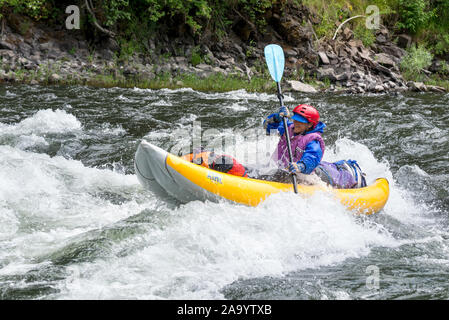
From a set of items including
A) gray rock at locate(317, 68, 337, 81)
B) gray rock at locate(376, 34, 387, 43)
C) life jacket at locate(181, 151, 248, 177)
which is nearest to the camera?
life jacket at locate(181, 151, 248, 177)

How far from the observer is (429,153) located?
702cm

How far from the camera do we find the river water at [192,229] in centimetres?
311

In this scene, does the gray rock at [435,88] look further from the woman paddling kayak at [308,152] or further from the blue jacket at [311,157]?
the blue jacket at [311,157]

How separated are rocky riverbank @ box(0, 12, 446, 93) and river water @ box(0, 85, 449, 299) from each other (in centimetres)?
396

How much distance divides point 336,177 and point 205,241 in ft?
6.04

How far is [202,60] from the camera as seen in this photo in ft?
44.0

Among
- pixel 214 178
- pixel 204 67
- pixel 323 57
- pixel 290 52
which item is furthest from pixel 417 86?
pixel 214 178

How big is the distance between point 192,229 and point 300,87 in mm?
→ 9180

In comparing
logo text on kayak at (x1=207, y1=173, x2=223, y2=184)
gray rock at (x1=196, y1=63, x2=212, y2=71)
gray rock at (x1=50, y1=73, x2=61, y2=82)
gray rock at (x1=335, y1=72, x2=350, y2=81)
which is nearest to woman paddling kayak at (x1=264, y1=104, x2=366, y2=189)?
logo text on kayak at (x1=207, y1=173, x2=223, y2=184)

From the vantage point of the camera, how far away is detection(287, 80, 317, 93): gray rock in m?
12.2

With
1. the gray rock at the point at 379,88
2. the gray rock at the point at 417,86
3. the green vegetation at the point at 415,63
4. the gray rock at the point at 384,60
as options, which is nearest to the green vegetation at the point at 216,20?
the green vegetation at the point at 415,63

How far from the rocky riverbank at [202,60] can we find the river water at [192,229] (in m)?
3.96

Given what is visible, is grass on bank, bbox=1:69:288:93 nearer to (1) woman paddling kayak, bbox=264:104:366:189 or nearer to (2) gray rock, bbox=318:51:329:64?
(2) gray rock, bbox=318:51:329:64
